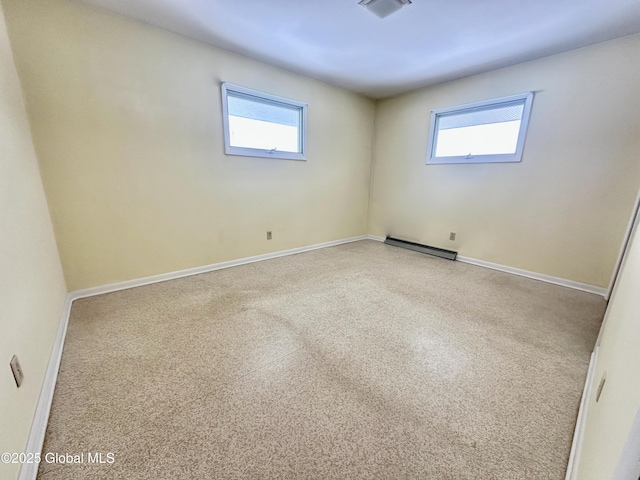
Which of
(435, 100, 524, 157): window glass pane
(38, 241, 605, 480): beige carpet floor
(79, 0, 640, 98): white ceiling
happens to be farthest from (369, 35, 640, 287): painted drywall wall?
(38, 241, 605, 480): beige carpet floor

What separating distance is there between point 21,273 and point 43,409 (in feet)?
2.15

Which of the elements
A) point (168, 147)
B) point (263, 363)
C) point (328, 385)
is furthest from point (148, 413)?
point (168, 147)

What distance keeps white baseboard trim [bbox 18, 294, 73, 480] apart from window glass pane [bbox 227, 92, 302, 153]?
2.37 metres

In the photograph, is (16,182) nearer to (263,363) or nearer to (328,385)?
(263,363)

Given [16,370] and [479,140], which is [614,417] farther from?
[479,140]

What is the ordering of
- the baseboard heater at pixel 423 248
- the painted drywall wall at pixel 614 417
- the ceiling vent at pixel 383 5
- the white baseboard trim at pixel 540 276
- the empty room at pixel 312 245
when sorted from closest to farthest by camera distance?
the painted drywall wall at pixel 614 417 → the empty room at pixel 312 245 → the ceiling vent at pixel 383 5 → the white baseboard trim at pixel 540 276 → the baseboard heater at pixel 423 248

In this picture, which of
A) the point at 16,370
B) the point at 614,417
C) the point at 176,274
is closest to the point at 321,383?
the point at 614,417

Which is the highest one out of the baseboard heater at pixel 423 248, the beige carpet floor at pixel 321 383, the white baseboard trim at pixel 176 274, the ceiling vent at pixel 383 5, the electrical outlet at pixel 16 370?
the ceiling vent at pixel 383 5

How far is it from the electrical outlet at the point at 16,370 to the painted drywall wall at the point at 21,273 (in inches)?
1.1

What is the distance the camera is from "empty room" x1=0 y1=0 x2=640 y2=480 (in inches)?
42.5

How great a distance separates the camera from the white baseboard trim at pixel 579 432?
98cm

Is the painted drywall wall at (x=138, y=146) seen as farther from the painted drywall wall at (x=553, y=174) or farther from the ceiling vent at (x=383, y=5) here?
the painted drywall wall at (x=553, y=174)

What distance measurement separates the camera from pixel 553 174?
2.78 metres

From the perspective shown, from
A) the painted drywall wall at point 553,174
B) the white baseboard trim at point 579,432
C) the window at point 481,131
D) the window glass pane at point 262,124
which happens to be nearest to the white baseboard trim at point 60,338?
the window glass pane at point 262,124
